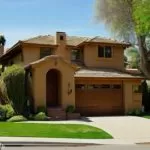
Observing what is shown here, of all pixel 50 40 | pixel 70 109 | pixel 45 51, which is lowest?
pixel 70 109

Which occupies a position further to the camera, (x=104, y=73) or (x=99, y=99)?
(x=104, y=73)

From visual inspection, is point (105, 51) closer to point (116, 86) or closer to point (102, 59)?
point (102, 59)

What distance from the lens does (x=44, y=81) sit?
107ft

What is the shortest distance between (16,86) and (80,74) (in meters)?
6.50

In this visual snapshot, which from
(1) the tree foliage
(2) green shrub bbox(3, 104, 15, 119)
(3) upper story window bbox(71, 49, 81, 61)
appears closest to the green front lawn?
(2) green shrub bbox(3, 104, 15, 119)

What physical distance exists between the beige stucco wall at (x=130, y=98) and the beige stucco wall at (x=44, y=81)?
5.13m

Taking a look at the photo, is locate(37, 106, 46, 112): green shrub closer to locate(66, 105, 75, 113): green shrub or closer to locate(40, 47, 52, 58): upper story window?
locate(66, 105, 75, 113): green shrub

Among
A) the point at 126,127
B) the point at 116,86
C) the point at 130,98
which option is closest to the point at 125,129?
the point at 126,127

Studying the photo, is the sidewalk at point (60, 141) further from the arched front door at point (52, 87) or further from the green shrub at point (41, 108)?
the arched front door at point (52, 87)

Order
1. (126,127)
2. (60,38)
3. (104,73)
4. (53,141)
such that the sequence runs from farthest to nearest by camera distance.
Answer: (60,38), (104,73), (126,127), (53,141)

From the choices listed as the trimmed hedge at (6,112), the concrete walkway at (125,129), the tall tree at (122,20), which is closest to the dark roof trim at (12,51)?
the trimmed hedge at (6,112)

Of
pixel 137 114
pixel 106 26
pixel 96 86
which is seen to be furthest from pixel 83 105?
pixel 106 26

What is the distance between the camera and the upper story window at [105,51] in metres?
39.3

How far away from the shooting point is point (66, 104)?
33.2 meters
